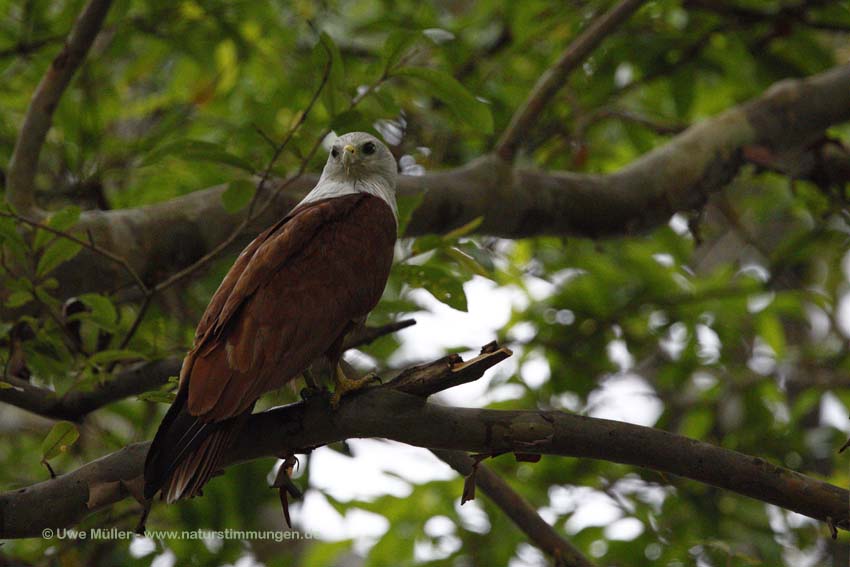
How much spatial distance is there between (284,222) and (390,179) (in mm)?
812

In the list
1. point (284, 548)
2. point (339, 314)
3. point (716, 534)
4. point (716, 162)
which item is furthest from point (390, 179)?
point (284, 548)

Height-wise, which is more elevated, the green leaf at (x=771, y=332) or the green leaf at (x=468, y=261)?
the green leaf at (x=468, y=261)

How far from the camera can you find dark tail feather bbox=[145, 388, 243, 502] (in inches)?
91.5

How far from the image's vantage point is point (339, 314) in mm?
2807

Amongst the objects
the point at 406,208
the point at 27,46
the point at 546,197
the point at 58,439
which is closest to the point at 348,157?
the point at 406,208

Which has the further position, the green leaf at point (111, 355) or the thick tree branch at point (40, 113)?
the thick tree branch at point (40, 113)

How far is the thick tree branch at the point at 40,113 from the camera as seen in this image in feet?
11.9

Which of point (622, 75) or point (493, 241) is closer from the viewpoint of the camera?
point (493, 241)

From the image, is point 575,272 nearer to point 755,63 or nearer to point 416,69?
point 755,63

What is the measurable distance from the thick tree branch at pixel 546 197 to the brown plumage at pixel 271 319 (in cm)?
42

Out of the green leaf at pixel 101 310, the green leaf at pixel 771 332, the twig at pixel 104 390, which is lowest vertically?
the green leaf at pixel 771 332

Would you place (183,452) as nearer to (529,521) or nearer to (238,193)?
(238,193)

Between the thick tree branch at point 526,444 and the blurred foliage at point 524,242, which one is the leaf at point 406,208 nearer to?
the blurred foliage at point 524,242

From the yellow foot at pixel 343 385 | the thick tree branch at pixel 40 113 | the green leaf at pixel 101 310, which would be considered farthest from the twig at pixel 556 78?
the green leaf at pixel 101 310
